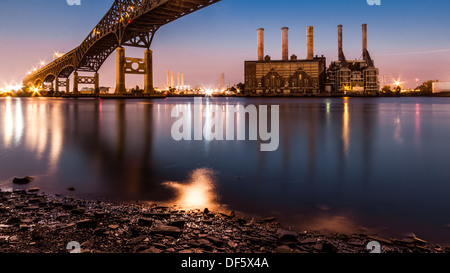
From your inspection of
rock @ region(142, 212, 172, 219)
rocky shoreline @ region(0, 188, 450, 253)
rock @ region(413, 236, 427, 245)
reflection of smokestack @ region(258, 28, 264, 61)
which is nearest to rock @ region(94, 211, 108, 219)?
rocky shoreline @ region(0, 188, 450, 253)

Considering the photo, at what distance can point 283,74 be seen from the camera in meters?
103

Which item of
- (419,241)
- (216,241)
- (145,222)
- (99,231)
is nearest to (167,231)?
(145,222)

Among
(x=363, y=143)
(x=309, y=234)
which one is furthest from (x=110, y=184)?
(x=363, y=143)

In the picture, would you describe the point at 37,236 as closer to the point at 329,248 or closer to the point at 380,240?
the point at 329,248

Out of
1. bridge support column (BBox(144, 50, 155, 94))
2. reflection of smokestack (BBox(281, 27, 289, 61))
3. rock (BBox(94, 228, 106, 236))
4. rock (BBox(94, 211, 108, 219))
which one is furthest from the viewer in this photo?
reflection of smokestack (BBox(281, 27, 289, 61))

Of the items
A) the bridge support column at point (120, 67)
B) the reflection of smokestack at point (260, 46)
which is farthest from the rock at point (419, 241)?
the reflection of smokestack at point (260, 46)

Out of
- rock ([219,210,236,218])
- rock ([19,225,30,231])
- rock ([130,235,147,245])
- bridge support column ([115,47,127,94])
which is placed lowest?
rock ([219,210,236,218])

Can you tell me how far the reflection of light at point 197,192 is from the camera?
3.94 meters

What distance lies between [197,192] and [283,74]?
103 meters

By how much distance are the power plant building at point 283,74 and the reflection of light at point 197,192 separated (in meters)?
100.0

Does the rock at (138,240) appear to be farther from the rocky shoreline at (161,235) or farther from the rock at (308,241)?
the rock at (308,241)

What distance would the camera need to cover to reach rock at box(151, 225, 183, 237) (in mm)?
2910

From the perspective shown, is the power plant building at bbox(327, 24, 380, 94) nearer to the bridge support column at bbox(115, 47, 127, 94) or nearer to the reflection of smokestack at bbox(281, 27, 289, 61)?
the reflection of smokestack at bbox(281, 27, 289, 61)

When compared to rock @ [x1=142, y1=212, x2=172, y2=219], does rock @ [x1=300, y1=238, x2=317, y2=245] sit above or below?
below
